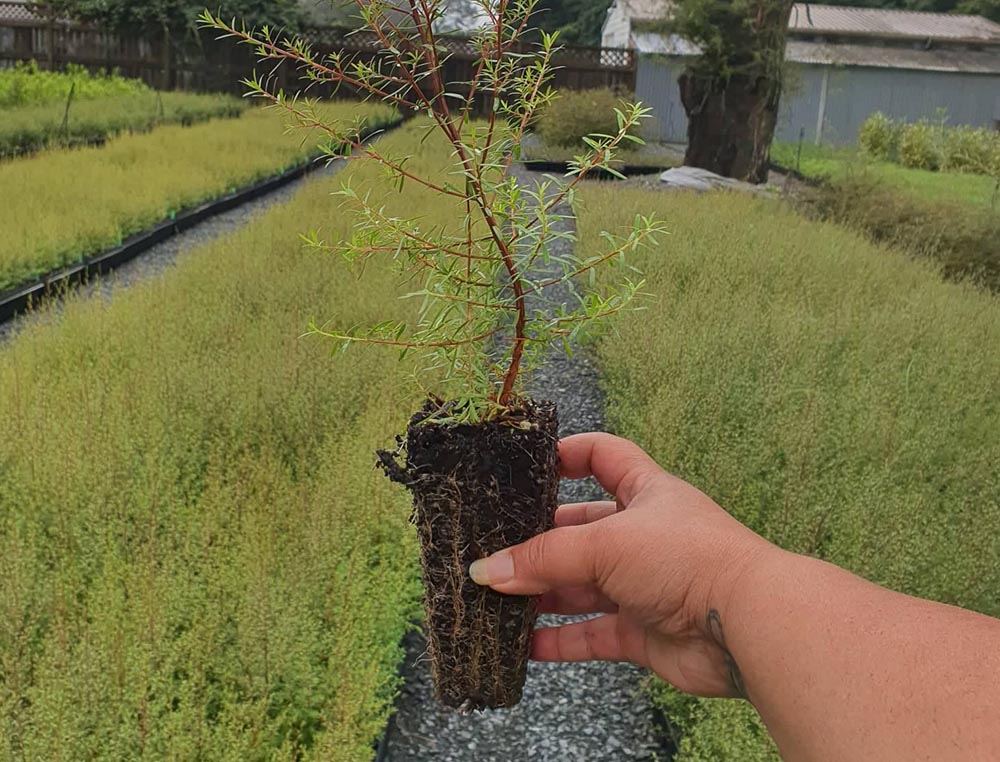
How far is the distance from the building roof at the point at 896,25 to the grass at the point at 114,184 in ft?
67.3

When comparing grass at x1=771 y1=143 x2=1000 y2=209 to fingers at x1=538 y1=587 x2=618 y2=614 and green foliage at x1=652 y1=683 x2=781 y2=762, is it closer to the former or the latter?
green foliage at x1=652 y1=683 x2=781 y2=762

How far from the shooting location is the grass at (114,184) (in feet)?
21.3

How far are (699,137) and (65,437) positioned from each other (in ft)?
37.5

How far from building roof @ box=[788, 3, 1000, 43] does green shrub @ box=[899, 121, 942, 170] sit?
7.50 meters

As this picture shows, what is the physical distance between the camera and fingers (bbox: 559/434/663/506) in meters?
1.53

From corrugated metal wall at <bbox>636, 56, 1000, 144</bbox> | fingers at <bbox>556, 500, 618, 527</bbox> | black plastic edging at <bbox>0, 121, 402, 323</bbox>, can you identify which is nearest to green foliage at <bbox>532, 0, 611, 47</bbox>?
corrugated metal wall at <bbox>636, 56, 1000, 144</bbox>

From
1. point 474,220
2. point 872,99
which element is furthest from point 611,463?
point 872,99

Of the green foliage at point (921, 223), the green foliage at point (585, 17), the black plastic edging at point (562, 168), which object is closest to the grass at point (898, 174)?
the black plastic edging at point (562, 168)

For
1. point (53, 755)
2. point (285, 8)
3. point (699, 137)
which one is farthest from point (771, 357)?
point (285, 8)

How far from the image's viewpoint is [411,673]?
271cm

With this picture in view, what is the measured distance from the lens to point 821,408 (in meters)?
3.94

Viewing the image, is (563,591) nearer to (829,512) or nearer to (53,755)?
(53,755)

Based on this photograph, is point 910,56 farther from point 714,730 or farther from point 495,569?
point 495,569

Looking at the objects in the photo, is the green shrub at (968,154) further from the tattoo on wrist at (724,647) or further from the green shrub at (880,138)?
the tattoo on wrist at (724,647)
